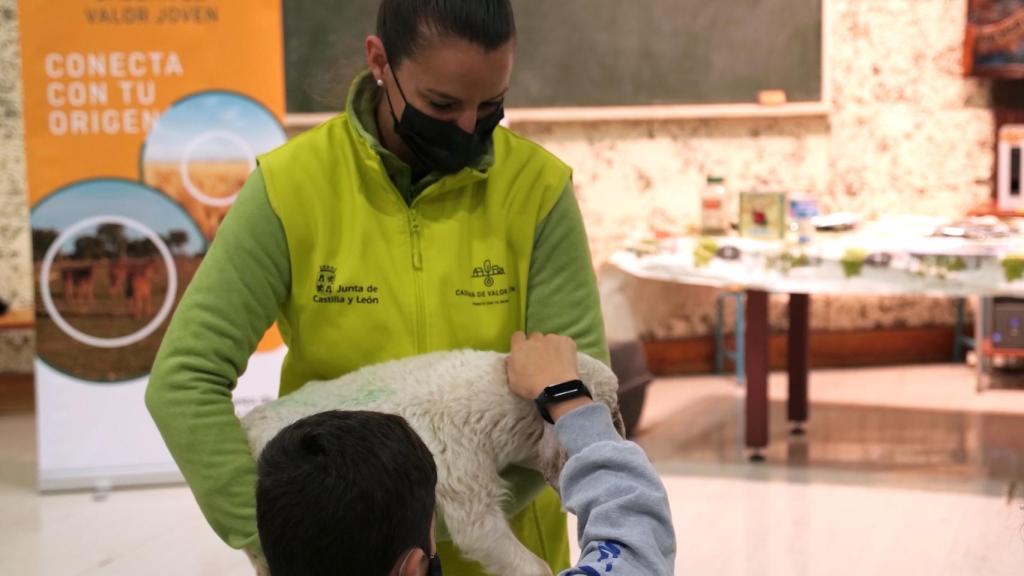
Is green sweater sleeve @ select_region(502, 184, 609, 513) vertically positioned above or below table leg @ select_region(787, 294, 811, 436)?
above

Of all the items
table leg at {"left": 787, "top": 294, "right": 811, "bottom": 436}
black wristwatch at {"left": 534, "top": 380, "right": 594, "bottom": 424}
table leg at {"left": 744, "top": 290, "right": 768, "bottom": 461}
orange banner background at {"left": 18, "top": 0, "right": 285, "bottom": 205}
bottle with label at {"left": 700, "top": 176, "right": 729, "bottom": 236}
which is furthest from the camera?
table leg at {"left": 787, "top": 294, "right": 811, "bottom": 436}

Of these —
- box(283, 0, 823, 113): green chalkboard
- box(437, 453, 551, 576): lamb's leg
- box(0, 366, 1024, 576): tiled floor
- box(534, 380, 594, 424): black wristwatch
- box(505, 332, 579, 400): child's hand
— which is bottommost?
box(0, 366, 1024, 576): tiled floor

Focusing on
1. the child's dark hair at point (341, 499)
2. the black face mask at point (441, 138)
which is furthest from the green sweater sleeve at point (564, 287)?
the child's dark hair at point (341, 499)

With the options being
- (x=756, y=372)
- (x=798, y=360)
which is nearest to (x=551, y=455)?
(x=756, y=372)

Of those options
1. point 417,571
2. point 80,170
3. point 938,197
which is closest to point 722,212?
point 938,197

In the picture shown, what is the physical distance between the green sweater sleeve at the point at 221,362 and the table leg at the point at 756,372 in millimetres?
A: 3311

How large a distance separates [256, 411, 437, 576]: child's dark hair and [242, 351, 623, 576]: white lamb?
29 cm

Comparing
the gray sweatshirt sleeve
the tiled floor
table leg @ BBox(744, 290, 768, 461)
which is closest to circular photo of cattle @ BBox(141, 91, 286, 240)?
the tiled floor

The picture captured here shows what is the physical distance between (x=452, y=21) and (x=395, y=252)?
0.30m

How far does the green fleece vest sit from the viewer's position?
5.09 feet

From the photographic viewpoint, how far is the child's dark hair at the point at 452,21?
1.45 meters

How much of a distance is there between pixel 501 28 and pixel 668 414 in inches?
164

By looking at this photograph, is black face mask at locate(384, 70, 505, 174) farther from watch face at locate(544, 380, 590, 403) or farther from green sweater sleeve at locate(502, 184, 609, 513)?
watch face at locate(544, 380, 590, 403)

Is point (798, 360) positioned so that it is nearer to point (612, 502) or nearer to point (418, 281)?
point (418, 281)
